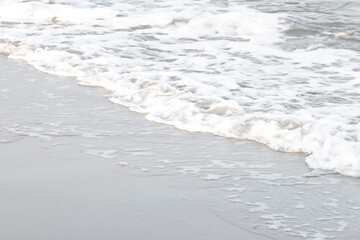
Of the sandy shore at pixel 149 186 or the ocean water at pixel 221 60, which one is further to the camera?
the ocean water at pixel 221 60

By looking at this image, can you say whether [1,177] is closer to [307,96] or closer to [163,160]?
[163,160]

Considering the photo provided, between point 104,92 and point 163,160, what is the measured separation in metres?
1.85

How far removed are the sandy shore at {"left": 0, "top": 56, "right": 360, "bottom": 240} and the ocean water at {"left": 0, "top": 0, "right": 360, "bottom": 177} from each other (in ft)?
0.89

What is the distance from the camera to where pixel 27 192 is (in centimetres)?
357

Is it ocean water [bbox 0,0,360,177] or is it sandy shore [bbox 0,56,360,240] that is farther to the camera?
ocean water [bbox 0,0,360,177]

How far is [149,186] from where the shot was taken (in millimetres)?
3684

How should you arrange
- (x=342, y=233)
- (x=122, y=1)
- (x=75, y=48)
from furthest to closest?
(x=122, y=1)
(x=75, y=48)
(x=342, y=233)

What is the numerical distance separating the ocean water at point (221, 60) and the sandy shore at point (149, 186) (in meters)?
0.27

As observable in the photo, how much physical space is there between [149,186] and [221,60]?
11.3 feet

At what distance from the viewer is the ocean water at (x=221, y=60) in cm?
468

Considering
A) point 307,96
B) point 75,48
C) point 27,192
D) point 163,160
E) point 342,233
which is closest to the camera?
point 342,233

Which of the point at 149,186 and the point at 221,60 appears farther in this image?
the point at 221,60

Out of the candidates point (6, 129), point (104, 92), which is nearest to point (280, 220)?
point (6, 129)

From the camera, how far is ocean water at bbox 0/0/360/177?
15.4ft
